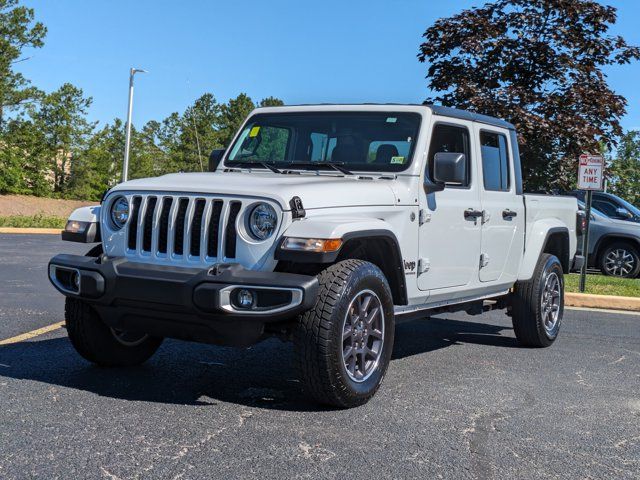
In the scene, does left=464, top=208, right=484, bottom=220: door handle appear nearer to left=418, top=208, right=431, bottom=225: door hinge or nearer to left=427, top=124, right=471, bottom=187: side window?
left=427, top=124, right=471, bottom=187: side window

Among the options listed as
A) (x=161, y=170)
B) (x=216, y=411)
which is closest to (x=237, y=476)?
(x=216, y=411)

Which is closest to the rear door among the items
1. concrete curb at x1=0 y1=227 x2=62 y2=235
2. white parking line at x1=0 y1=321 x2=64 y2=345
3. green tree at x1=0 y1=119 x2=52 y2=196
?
white parking line at x1=0 y1=321 x2=64 y2=345

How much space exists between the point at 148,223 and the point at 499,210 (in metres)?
3.22

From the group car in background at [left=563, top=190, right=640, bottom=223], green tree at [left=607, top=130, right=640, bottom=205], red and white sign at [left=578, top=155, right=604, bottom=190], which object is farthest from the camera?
green tree at [left=607, top=130, right=640, bottom=205]

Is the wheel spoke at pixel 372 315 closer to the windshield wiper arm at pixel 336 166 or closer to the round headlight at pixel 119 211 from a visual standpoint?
the windshield wiper arm at pixel 336 166

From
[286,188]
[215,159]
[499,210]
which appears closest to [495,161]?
[499,210]

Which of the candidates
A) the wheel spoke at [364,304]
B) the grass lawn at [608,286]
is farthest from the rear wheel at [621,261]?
the wheel spoke at [364,304]

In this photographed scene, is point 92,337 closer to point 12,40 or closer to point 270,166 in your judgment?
point 270,166

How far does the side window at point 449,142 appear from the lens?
6.10m

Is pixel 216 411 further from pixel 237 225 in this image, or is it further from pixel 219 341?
pixel 237 225

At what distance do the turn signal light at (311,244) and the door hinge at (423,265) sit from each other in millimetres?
1293

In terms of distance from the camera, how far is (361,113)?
20.5ft

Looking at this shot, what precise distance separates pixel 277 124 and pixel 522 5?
12286 mm

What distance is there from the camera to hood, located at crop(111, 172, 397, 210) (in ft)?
15.8
